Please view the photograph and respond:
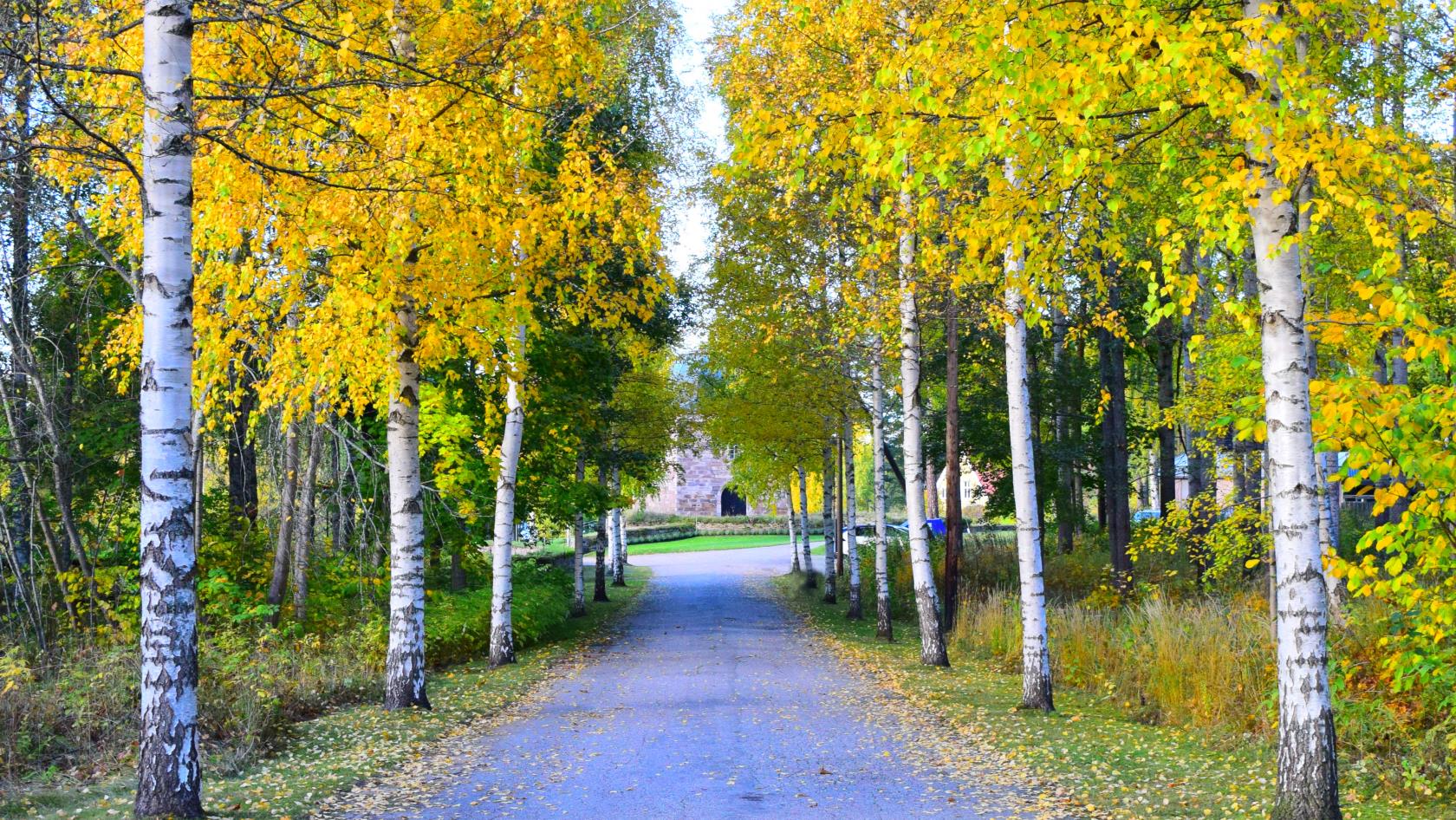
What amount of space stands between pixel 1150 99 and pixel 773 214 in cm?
761

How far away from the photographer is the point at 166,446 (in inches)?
252

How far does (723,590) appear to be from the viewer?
102ft

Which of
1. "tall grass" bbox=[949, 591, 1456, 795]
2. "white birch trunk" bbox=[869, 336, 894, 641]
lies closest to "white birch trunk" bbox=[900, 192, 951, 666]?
"tall grass" bbox=[949, 591, 1456, 795]

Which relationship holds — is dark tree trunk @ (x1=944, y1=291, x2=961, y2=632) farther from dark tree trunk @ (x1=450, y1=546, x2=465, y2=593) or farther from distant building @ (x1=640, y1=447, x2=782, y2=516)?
distant building @ (x1=640, y1=447, x2=782, y2=516)

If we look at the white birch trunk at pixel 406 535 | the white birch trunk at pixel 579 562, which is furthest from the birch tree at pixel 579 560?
the white birch trunk at pixel 406 535

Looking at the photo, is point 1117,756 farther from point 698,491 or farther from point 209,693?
point 698,491

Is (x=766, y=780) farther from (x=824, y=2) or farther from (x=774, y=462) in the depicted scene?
(x=774, y=462)

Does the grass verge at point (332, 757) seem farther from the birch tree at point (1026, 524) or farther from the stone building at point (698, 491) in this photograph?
the stone building at point (698, 491)

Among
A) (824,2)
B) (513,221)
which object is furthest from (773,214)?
(513,221)

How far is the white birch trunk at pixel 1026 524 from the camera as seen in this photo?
439 inches

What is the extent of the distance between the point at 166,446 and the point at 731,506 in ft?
239

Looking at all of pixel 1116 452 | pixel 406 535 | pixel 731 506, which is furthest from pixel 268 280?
pixel 731 506

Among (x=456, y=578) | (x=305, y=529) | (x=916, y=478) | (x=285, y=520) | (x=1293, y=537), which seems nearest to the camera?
(x=1293, y=537)

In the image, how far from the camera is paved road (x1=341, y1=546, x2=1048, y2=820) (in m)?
7.47
